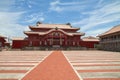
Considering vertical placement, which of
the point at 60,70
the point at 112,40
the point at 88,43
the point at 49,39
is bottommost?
the point at 60,70

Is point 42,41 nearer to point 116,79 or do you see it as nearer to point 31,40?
point 31,40

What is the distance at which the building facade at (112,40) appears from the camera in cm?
4356

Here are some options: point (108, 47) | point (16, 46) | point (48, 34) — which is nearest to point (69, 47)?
point (48, 34)

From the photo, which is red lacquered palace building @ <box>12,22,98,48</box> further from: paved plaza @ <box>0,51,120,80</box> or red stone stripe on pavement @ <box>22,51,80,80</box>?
red stone stripe on pavement @ <box>22,51,80,80</box>

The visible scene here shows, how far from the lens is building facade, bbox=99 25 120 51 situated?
43.6 meters

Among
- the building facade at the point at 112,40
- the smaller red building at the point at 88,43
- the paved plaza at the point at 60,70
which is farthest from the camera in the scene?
the smaller red building at the point at 88,43

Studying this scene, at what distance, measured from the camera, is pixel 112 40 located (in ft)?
155

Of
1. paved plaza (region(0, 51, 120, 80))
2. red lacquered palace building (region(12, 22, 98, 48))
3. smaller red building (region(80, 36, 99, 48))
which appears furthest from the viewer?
smaller red building (region(80, 36, 99, 48))

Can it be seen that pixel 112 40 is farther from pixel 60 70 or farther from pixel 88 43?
pixel 60 70

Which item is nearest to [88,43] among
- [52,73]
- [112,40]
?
[112,40]

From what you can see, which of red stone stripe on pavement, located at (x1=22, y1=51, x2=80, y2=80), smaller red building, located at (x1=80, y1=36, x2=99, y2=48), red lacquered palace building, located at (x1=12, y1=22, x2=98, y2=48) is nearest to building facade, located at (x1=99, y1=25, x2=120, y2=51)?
smaller red building, located at (x1=80, y1=36, x2=99, y2=48)

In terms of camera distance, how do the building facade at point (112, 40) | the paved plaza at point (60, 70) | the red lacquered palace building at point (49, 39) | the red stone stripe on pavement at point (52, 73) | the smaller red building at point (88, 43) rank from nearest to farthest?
the red stone stripe on pavement at point (52, 73) < the paved plaza at point (60, 70) < the building facade at point (112, 40) < the red lacquered palace building at point (49, 39) < the smaller red building at point (88, 43)

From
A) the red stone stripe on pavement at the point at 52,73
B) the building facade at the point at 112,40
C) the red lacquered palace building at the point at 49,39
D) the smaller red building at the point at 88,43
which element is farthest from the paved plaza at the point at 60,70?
the smaller red building at the point at 88,43

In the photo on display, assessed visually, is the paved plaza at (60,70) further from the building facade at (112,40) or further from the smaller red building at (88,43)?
the smaller red building at (88,43)
